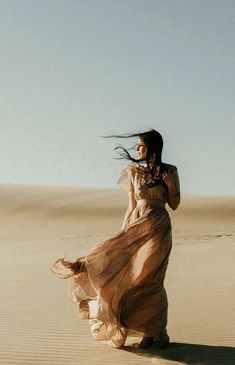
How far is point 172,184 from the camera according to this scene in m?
6.58

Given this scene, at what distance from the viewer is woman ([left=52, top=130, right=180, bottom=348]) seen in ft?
20.4

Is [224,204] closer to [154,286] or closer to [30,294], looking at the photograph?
[30,294]

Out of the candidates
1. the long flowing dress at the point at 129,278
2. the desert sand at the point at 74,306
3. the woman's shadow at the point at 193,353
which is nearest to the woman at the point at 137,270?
the long flowing dress at the point at 129,278

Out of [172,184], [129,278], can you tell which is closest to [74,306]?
[129,278]

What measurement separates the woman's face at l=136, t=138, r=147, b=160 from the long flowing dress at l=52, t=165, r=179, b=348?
569 millimetres

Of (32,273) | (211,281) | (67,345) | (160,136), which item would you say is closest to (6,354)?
(67,345)

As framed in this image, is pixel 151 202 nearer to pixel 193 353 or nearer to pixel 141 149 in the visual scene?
pixel 141 149

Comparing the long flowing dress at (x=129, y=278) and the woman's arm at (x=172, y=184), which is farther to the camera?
the woman's arm at (x=172, y=184)

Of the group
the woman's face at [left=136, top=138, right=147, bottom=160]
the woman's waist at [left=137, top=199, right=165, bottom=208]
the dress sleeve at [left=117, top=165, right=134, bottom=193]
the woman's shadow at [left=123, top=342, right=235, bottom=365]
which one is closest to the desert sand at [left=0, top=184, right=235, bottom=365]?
the woman's shadow at [left=123, top=342, right=235, bottom=365]

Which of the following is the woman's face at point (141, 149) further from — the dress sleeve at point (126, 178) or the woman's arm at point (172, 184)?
the woman's arm at point (172, 184)

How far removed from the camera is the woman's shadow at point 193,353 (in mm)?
5988

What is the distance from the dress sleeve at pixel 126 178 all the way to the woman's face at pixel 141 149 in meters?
0.19

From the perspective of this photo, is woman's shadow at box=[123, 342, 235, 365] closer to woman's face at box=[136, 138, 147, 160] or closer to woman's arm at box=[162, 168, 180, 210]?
woman's arm at box=[162, 168, 180, 210]

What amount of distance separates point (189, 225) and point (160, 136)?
24.5 metres
